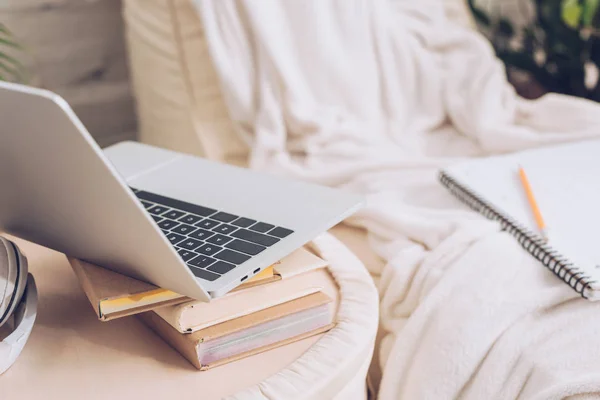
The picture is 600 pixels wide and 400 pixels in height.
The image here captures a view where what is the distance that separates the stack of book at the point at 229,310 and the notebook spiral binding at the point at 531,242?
0.29 m

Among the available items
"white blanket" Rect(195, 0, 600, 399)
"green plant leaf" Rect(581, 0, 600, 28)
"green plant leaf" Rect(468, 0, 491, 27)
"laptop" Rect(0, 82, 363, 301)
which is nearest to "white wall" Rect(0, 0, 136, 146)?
"white blanket" Rect(195, 0, 600, 399)

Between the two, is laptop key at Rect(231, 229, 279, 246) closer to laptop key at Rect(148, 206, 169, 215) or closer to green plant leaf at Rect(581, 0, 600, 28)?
laptop key at Rect(148, 206, 169, 215)

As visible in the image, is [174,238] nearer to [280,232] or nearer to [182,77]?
[280,232]

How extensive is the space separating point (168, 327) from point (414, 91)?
2.94ft

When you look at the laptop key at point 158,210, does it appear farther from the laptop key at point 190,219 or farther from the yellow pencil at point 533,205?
the yellow pencil at point 533,205

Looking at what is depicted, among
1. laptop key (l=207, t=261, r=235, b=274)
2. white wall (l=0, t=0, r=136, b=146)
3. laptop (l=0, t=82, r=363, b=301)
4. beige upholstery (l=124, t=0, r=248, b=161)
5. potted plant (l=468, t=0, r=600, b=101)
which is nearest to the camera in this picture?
laptop (l=0, t=82, r=363, b=301)

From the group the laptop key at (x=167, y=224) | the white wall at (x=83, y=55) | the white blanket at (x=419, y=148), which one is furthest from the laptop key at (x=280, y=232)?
the white wall at (x=83, y=55)

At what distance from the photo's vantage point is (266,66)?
123 centimetres

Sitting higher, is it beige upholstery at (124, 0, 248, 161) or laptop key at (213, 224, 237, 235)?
laptop key at (213, 224, 237, 235)

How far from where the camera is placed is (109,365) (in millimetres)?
614

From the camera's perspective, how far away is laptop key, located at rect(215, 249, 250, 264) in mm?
614

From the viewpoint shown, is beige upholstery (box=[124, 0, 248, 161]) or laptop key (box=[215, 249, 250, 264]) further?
beige upholstery (box=[124, 0, 248, 161])

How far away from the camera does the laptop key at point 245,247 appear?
63cm

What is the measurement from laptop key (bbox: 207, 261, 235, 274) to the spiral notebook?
41 centimetres
